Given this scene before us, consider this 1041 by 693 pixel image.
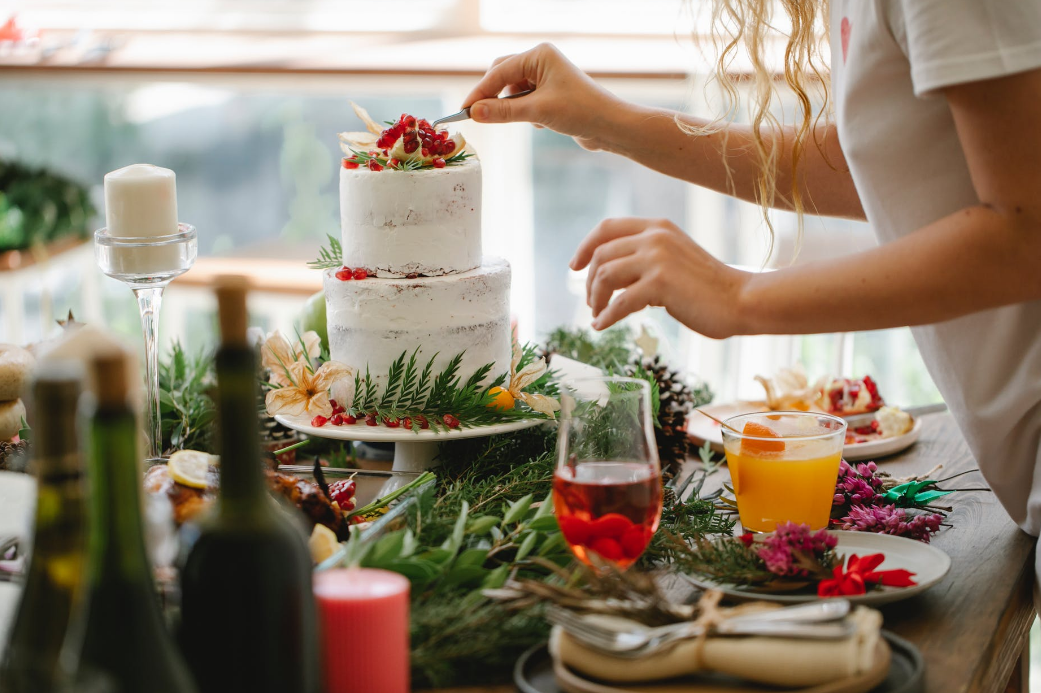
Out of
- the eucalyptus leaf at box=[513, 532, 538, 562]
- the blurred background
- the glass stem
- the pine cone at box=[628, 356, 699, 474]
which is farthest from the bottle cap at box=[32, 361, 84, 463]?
the blurred background

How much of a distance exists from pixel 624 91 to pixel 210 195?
1.64m

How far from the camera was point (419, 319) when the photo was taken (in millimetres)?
1224

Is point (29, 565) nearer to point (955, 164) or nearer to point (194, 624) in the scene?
point (194, 624)

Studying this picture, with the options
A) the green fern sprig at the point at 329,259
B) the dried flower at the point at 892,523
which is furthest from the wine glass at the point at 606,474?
the green fern sprig at the point at 329,259

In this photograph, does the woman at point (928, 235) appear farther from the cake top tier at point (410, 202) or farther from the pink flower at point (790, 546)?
the cake top tier at point (410, 202)

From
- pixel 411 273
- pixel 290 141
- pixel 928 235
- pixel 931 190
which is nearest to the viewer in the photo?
pixel 928 235

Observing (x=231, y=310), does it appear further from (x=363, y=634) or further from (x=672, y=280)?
(x=672, y=280)

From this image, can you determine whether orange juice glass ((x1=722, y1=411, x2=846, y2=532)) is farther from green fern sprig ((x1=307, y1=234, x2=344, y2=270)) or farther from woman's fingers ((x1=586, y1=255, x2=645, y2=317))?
green fern sprig ((x1=307, y1=234, x2=344, y2=270))

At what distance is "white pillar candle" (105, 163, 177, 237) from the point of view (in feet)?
3.72

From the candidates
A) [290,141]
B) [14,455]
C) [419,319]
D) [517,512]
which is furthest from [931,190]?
[290,141]

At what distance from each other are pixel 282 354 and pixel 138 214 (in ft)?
0.78

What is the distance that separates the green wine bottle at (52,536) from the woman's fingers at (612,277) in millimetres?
496

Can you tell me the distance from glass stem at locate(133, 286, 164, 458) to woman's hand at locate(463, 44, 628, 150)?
1.47 ft

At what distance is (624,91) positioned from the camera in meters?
2.96
